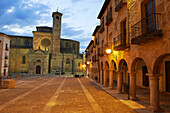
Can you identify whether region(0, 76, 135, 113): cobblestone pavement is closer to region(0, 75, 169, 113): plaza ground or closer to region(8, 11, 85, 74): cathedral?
region(0, 75, 169, 113): plaza ground

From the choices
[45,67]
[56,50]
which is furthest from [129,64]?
[56,50]

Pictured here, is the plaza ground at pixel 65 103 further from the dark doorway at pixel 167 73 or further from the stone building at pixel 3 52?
the stone building at pixel 3 52

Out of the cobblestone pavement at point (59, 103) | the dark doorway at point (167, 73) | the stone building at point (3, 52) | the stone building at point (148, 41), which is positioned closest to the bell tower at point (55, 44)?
the stone building at point (3, 52)

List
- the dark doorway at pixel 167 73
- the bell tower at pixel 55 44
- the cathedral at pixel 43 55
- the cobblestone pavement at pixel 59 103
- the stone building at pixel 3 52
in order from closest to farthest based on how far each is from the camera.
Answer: the cobblestone pavement at pixel 59 103 < the dark doorway at pixel 167 73 < the stone building at pixel 3 52 < the cathedral at pixel 43 55 < the bell tower at pixel 55 44

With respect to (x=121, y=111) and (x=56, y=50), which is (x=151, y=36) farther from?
(x=56, y=50)

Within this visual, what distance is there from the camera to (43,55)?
42.2 m

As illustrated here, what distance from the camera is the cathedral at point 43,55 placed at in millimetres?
41812

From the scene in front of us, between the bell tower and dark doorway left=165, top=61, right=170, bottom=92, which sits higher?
the bell tower

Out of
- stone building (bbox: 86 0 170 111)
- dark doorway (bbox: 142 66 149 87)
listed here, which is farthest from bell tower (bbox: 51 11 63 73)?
stone building (bbox: 86 0 170 111)

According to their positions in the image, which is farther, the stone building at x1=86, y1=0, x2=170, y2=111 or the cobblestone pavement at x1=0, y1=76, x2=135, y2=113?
the cobblestone pavement at x1=0, y1=76, x2=135, y2=113

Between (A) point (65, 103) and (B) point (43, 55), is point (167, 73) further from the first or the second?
(B) point (43, 55)

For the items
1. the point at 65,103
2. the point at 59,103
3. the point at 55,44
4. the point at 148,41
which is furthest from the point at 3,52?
the point at 148,41

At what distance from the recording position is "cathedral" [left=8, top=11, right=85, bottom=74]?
4181 cm

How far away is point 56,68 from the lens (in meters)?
45.6
